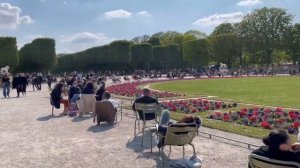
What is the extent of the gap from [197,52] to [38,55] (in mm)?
35491

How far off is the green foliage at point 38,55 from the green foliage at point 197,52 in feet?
104

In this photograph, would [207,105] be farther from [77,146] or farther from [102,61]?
[102,61]

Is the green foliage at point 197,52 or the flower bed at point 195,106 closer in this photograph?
the flower bed at point 195,106

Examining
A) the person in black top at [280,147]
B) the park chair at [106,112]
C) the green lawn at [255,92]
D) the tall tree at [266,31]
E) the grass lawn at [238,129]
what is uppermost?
the tall tree at [266,31]

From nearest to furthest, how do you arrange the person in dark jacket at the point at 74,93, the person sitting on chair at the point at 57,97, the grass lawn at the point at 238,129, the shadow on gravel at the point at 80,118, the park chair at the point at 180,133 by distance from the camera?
1. the park chair at the point at 180,133
2. the grass lawn at the point at 238,129
3. the shadow on gravel at the point at 80,118
4. the person sitting on chair at the point at 57,97
5. the person in dark jacket at the point at 74,93

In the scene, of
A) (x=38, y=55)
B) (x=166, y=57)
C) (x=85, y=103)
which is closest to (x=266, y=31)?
(x=166, y=57)

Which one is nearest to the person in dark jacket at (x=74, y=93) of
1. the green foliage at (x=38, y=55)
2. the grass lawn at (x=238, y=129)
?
the grass lawn at (x=238, y=129)

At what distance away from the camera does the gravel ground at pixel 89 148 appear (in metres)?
8.52

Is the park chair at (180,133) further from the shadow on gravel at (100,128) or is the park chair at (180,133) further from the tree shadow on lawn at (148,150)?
the shadow on gravel at (100,128)

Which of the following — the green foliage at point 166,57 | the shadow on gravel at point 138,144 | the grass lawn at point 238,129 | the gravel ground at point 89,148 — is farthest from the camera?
the green foliage at point 166,57

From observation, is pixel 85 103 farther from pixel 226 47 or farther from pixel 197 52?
pixel 197 52

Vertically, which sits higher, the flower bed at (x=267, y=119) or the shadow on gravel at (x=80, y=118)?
the flower bed at (x=267, y=119)

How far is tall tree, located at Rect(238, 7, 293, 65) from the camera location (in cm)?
8150

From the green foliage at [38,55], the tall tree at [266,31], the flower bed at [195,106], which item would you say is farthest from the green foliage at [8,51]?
the flower bed at [195,106]
